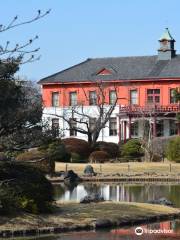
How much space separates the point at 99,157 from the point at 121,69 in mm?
22042

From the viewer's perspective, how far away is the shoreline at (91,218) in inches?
750

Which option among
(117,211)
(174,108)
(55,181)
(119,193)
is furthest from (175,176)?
(174,108)

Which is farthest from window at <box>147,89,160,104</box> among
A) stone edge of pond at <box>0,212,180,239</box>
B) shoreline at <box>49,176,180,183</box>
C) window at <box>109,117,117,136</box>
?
stone edge of pond at <box>0,212,180,239</box>

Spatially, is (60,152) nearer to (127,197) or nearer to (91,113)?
(91,113)

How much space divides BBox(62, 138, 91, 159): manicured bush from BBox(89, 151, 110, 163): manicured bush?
6.82 feet

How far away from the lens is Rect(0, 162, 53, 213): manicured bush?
66.6ft

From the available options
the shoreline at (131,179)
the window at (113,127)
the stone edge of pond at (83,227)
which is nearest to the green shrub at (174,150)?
the shoreline at (131,179)

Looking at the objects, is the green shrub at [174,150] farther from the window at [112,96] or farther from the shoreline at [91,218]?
the shoreline at [91,218]

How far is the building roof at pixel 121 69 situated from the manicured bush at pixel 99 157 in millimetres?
18378

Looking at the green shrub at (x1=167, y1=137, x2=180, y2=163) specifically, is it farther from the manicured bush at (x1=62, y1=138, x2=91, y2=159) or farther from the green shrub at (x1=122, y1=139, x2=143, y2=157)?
the manicured bush at (x1=62, y1=138, x2=91, y2=159)

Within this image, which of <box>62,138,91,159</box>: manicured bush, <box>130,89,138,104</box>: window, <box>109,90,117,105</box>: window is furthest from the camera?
<box>130,89,138,104</box>: window

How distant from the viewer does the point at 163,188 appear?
36.3 meters

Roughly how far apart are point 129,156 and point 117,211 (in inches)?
1490

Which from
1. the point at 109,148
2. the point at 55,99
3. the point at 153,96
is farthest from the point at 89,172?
the point at 55,99
